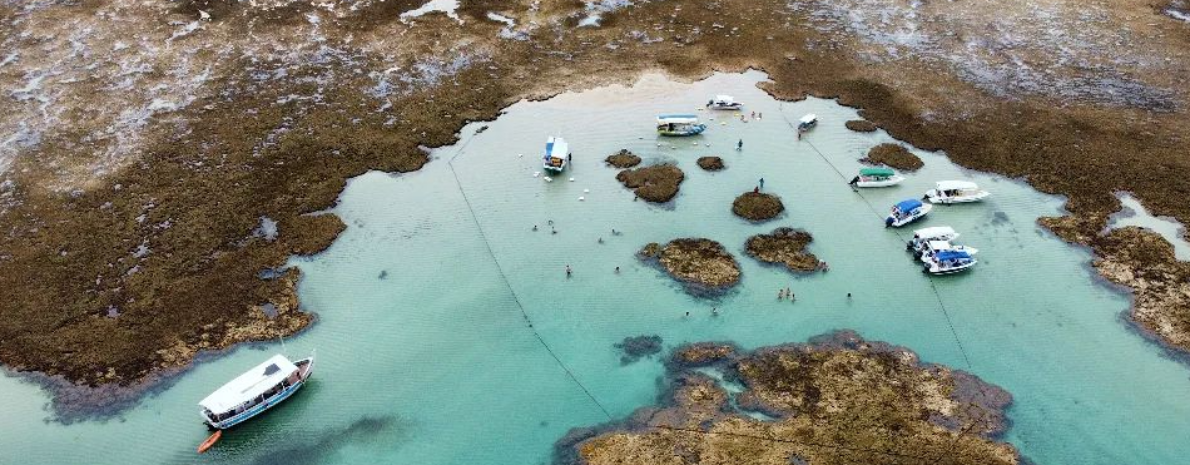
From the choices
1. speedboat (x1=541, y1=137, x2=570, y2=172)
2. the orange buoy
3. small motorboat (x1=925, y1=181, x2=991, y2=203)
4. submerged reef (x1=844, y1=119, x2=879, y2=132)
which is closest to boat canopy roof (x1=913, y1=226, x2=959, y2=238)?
small motorboat (x1=925, y1=181, x2=991, y2=203)

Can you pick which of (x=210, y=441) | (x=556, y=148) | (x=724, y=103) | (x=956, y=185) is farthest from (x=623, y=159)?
(x=210, y=441)

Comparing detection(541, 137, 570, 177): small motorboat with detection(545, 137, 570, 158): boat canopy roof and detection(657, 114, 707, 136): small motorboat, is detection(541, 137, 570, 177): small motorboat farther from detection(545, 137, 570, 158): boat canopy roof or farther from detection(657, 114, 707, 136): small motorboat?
detection(657, 114, 707, 136): small motorboat

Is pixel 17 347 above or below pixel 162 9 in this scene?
below

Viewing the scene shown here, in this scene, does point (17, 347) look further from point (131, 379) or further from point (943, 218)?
point (943, 218)

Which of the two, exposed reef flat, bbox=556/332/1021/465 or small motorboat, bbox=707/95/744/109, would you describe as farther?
small motorboat, bbox=707/95/744/109

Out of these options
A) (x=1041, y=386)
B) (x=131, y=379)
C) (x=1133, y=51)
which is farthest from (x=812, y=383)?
(x=1133, y=51)

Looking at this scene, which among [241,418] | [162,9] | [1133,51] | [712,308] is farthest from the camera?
[162,9]

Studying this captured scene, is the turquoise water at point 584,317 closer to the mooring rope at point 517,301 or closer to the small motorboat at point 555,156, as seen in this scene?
the mooring rope at point 517,301
